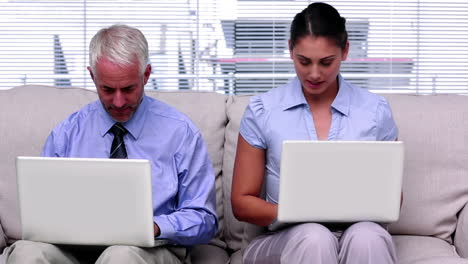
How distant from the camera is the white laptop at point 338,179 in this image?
1583 millimetres

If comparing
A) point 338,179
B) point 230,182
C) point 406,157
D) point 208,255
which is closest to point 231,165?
point 230,182

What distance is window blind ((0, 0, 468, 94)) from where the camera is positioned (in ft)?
11.8

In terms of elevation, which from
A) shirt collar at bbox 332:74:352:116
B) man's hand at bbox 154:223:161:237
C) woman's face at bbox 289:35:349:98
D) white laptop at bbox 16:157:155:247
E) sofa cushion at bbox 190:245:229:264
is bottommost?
sofa cushion at bbox 190:245:229:264

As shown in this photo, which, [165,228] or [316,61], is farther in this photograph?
[316,61]

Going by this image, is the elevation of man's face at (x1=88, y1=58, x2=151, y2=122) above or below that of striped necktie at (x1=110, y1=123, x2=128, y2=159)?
above

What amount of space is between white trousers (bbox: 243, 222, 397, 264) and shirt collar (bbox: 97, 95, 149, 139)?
497 mm

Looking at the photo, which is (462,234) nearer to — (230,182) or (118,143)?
(230,182)

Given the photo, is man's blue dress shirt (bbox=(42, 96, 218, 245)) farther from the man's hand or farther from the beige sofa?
the beige sofa

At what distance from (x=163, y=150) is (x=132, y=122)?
117mm

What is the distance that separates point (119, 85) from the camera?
1.82 meters

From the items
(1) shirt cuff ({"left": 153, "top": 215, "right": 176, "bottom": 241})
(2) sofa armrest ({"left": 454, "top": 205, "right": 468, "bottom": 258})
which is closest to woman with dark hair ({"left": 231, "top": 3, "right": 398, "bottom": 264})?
(1) shirt cuff ({"left": 153, "top": 215, "right": 176, "bottom": 241})

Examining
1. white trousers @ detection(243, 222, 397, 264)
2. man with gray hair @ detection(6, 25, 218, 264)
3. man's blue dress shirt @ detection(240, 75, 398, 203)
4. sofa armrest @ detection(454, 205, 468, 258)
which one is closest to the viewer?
white trousers @ detection(243, 222, 397, 264)

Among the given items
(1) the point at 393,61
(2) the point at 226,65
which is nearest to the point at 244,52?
(2) the point at 226,65

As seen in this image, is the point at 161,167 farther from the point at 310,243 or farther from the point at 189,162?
the point at 310,243
